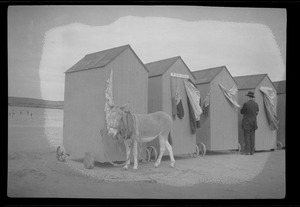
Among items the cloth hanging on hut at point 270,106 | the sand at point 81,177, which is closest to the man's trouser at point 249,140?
the cloth hanging on hut at point 270,106

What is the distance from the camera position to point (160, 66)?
4633 millimetres

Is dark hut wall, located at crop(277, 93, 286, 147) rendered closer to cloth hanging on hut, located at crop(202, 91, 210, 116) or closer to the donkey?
cloth hanging on hut, located at crop(202, 91, 210, 116)

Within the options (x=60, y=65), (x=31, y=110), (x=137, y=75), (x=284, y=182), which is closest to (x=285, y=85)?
(x=284, y=182)

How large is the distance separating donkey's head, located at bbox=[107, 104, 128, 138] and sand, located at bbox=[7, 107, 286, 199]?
1.71 ft

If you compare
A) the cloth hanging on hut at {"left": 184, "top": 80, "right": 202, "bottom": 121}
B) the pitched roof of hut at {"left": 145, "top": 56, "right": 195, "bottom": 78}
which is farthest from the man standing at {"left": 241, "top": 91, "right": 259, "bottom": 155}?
the pitched roof of hut at {"left": 145, "top": 56, "right": 195, "bottom": 78}

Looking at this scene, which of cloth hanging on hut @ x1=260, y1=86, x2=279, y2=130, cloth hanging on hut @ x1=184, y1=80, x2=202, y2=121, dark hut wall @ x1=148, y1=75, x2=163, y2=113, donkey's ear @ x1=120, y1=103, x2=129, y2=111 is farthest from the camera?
cloth hanging on hut @ x1=260, y1=86, x2=279, y2=130

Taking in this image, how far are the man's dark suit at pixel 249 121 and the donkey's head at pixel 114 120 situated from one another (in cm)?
205

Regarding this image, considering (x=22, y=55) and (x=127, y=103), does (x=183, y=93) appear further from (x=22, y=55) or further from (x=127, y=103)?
(x=22, y=55)

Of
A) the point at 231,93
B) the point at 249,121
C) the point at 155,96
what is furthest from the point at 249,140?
the point at 155,96

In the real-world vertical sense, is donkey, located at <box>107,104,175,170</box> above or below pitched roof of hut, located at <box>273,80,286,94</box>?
below

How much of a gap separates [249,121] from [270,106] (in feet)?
1.33

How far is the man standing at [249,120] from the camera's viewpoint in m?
4.94

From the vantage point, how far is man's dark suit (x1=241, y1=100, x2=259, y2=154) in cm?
494

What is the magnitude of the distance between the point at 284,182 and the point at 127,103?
8.60 ft
